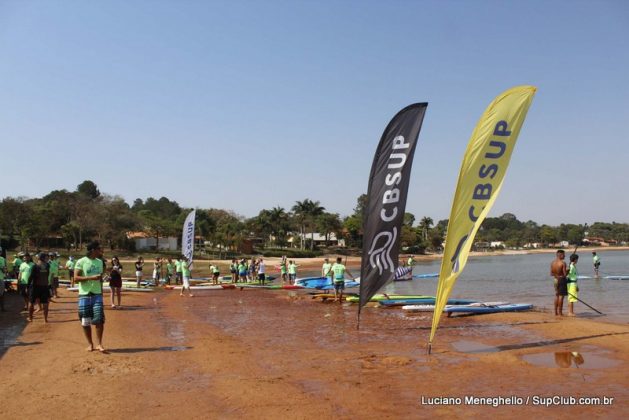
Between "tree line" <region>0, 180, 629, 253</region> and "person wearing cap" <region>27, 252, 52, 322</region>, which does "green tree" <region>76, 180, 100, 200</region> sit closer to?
"tree line" <region>0, 180, 629, 253</region>

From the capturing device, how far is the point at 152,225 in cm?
6606

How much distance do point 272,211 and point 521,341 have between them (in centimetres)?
7627

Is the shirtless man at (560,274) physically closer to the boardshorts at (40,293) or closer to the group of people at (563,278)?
the group of people at (563,278)

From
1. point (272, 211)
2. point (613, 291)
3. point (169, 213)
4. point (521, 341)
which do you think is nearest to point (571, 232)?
point (272, 211)

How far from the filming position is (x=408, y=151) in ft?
30.3

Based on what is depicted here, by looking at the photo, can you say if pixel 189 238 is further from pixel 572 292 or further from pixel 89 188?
pixel 89 188

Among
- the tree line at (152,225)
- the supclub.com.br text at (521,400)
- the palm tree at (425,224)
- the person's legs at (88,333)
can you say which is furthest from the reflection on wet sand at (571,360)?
the palm tree at (425,224)

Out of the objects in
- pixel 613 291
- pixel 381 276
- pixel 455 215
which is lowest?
pixel 613 291

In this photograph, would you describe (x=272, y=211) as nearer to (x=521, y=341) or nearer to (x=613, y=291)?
(x=613, y=291)

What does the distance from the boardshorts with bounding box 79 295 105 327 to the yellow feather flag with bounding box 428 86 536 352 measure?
5252mm

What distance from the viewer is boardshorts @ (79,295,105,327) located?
7.82 m

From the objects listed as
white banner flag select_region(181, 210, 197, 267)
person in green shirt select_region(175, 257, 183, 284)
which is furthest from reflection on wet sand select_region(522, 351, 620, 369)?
person in green shirt select_region(175, 257, 183, 284)

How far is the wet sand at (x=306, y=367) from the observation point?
541 cm

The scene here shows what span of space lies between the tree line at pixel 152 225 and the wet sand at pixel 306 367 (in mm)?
30140
